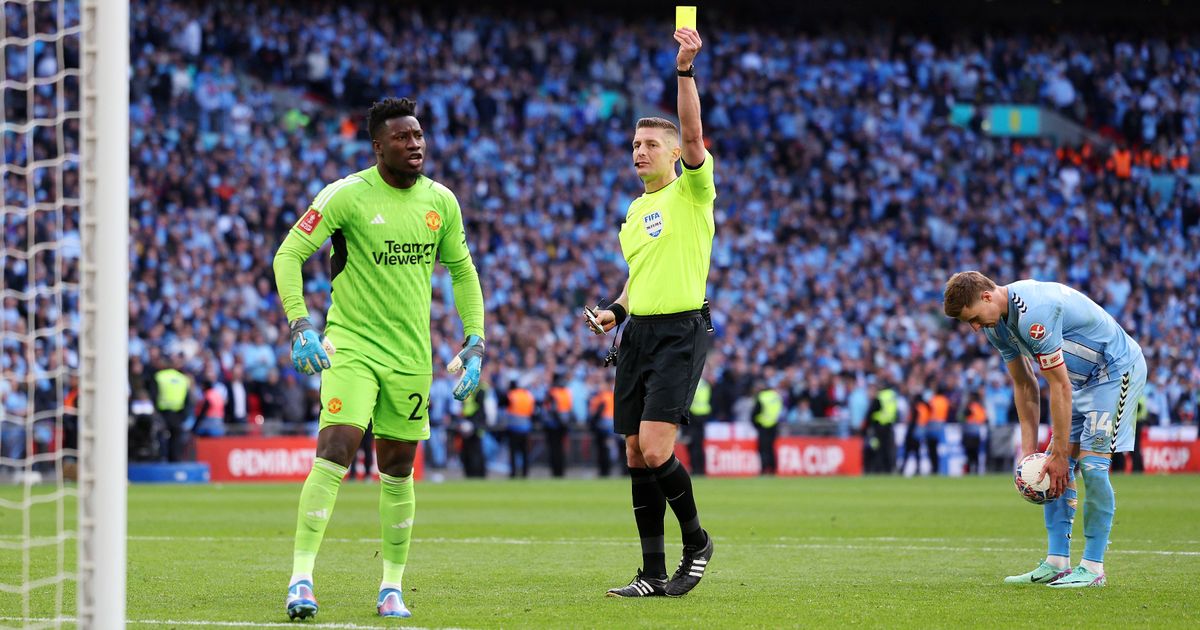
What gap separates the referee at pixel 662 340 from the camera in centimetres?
786

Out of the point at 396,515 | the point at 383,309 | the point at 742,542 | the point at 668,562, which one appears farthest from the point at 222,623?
the point at 742,542

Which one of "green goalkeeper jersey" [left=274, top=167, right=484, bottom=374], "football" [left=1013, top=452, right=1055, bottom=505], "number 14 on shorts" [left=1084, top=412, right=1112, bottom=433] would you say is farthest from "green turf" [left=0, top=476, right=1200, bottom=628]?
"green goalkeeper jersey" [left=274, top=167, right=484, bottom=374]

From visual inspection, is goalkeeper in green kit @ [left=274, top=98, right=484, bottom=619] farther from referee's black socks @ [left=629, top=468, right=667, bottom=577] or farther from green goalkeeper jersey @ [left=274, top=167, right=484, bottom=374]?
referee's black socks @ [left=629, top=468, right=667, bottom=577]

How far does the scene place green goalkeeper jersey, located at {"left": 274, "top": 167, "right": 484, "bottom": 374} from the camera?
7180 millimetres

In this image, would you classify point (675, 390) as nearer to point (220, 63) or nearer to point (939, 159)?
point (220, 63)

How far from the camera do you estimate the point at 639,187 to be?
3434 cm

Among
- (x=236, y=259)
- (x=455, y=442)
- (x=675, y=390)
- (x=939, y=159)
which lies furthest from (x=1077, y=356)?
(x=939, y=159)

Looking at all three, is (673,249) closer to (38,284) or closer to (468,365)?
(468,365)

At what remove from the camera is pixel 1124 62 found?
129 ft

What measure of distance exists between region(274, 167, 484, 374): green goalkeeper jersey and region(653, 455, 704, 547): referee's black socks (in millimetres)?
1420

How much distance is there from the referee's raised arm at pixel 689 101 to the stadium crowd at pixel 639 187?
1723cm

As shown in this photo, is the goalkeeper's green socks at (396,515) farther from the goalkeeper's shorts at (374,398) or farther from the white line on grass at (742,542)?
the white line on grass at (742,542)

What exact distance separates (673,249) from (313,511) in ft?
7.67

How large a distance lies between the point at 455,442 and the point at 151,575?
1787 centimetres
